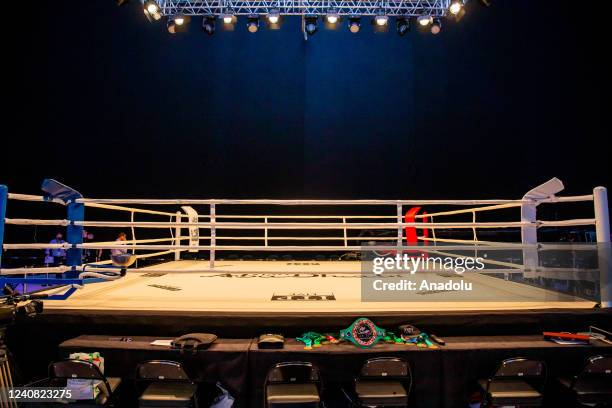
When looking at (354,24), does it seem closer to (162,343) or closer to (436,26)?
(436,26)

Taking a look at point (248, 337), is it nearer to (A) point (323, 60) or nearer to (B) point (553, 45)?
(A) point (323, 60)

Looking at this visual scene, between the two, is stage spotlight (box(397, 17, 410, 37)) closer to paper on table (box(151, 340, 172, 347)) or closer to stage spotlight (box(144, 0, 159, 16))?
stage spotlight (box(144, 0, 159, 16))

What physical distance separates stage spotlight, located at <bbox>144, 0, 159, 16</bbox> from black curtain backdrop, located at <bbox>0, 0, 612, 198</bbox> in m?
2.22

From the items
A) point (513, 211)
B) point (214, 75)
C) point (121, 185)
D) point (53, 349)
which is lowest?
point (53, 349)

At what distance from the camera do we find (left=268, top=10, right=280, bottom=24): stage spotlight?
197 inches

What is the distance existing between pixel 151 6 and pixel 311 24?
2.37 metres

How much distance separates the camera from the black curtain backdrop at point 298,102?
22.0 ft

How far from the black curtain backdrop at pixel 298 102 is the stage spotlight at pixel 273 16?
5.79ft

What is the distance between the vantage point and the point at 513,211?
24.1 ft

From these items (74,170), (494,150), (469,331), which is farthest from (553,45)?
(74,170)

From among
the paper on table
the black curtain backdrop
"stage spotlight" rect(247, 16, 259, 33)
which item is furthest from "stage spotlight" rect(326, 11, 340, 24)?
the paper on table

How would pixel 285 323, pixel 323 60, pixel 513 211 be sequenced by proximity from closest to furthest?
pixel 285 323, pixel 323 60, pixel 513 211

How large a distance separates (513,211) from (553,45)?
370cm

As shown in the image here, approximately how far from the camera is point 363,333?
74.0 inches
